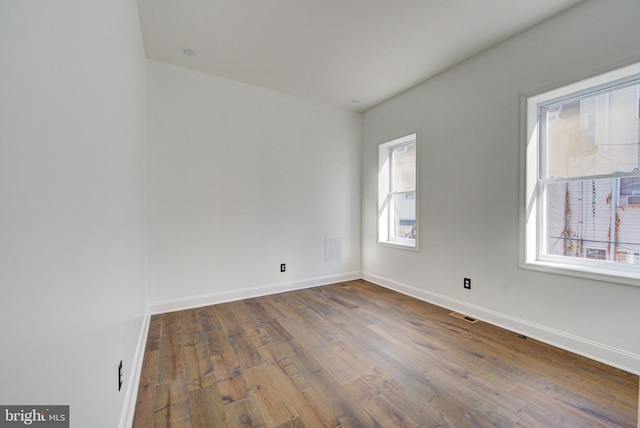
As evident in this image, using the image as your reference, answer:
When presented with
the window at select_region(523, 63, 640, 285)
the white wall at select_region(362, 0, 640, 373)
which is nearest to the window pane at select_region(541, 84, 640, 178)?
the window at select_region(523, 63, 640, 285)

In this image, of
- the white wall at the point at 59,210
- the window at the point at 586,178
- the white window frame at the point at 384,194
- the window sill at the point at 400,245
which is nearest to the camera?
the white wall at the point at 59,210

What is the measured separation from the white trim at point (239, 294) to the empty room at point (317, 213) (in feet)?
0.09

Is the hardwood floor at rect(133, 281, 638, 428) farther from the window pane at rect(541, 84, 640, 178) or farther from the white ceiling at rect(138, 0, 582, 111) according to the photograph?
the white ceiling at rect(138, 0, 582, 111)

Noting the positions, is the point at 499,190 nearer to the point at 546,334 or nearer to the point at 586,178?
the point at 586,178

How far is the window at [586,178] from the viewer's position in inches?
77.9

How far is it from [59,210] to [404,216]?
12.2ft

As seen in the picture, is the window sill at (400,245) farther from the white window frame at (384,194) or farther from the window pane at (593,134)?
the window pane at (593,134)

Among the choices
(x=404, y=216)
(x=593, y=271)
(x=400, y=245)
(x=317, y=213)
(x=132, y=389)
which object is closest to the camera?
(x=132, y=389)

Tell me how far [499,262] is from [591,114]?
1.46 meters

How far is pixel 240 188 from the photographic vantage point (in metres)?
3.37

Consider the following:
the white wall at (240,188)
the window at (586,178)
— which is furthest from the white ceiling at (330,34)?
the window at (586,178)

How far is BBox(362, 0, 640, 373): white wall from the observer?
6.39 ft

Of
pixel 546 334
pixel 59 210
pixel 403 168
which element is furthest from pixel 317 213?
pixel 59 210

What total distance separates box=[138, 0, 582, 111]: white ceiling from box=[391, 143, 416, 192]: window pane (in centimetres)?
94
